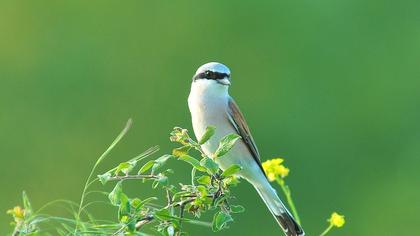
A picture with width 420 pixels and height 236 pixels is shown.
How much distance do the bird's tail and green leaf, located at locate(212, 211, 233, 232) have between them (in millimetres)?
1217

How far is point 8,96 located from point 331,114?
3807 mm

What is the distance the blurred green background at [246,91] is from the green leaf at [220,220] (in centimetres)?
884

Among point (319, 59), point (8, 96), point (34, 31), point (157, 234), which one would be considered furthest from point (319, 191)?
point (157, 234)

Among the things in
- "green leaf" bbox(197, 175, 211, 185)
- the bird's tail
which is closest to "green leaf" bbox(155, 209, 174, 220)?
"green leaf" bbox(197, 175, 211, 185)

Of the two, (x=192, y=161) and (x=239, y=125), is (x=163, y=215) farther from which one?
(x=239, y=125)

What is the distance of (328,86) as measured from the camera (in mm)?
14070

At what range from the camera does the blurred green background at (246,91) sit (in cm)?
1239

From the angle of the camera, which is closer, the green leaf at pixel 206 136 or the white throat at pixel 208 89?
the green leaf at pixel 206 136

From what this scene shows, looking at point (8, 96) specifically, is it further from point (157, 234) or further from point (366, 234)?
point (157, 234)

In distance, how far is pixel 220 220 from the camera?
2223mm

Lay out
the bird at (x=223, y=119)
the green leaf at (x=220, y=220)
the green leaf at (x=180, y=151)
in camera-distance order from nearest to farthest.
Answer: the green leaf at (x=220, y=220)
the green leaf at (x=180, y=151)
the bird at (x=223, y=119)

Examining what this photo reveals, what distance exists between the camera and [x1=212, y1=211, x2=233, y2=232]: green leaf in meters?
2.19

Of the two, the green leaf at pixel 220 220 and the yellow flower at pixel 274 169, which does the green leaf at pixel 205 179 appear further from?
the yellow flower at pixel 274 169

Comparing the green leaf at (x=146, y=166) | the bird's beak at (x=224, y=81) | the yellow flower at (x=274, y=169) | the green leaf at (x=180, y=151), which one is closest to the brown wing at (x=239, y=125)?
the bird's beak at (x=224, y=81)
